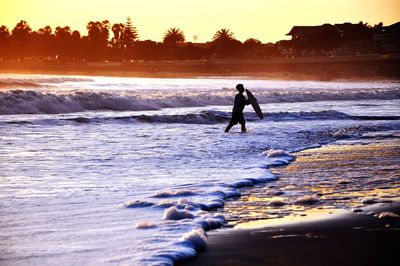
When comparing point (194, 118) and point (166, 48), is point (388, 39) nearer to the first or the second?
point (166, 48)

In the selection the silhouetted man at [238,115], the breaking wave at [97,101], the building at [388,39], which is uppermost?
the building at [388,39]

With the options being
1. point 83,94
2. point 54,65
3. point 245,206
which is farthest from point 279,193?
point 54,65

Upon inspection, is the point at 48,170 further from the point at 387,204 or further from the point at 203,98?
the point at 203,98

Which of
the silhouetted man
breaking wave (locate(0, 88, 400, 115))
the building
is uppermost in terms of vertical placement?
the building

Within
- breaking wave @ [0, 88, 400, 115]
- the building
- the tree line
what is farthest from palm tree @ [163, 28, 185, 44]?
breaking wave @ [0, 88, 400, 115]

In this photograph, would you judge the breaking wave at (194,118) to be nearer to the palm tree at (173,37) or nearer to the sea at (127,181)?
the sea at (127,181)

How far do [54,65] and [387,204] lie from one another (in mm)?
162664

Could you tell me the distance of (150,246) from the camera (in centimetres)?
532

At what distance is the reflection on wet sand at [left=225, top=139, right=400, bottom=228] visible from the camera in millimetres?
6664

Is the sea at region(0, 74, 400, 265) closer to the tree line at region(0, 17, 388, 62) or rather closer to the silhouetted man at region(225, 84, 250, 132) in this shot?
the silhouetted man at region(225, 84, 250, 132)

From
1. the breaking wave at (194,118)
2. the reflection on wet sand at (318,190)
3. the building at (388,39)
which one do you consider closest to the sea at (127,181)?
the reflection on wet sand at (318,190)

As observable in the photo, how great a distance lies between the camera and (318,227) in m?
6.01

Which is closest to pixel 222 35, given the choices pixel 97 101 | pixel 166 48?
pixel 166 48

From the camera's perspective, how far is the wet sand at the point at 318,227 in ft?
16.7
